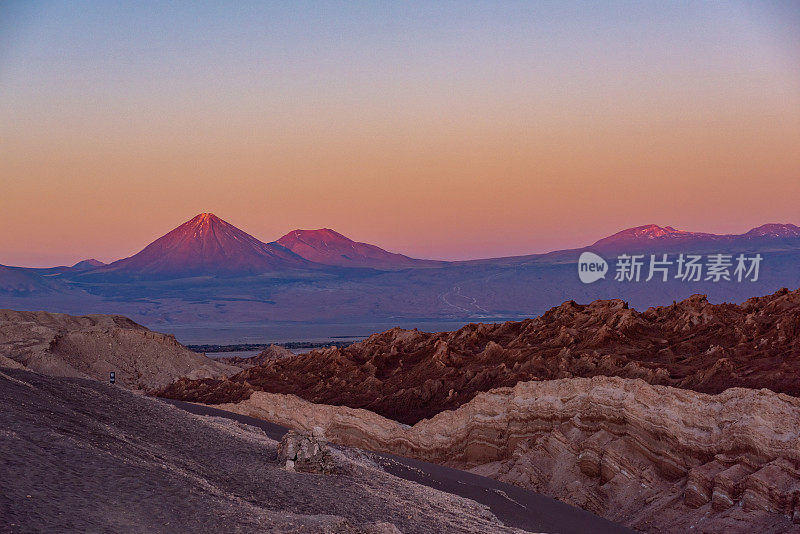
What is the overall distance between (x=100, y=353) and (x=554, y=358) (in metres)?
36.0

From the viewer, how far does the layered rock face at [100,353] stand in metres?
49.2

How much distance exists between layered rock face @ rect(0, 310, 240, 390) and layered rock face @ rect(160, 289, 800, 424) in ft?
28.8

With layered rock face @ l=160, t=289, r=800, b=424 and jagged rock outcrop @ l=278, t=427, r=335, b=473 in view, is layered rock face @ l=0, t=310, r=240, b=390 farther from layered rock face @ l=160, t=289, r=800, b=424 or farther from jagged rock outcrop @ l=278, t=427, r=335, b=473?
jagged rock outcrop @ l=278, t=427, r=335, b=473

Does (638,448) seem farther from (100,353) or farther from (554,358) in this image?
(100,353)

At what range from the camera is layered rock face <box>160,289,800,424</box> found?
82.4 ft

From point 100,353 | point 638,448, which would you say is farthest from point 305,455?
point 100,353

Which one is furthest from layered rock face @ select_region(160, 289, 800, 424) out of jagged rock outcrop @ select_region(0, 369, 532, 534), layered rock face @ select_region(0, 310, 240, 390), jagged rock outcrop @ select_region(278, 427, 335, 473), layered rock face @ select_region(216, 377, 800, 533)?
jagged rock outcrop @ select_region(278, 427, 335, 473)

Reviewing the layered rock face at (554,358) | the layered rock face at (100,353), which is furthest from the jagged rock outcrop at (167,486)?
the layered rock face at (100,353)

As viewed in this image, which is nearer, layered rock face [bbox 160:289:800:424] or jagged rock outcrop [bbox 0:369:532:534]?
jagged rock outcrop [bbox 0:369:532:534]

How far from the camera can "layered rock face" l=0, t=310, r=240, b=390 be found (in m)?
49.2

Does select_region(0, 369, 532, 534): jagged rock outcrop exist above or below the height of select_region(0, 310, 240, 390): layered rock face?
above

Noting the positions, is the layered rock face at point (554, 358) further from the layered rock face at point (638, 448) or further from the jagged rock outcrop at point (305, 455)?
the jagged rock outcrop at point (305, 455)

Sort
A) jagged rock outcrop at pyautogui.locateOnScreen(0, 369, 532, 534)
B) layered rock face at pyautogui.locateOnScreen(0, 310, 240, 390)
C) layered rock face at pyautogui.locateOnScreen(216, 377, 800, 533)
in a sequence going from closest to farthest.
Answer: jagged rock outcrop at pyautogui.locateOnScreen(0, 369, 532, 534) < layered rock face at pyautogui.locateOnScreen(216, 377, 800, 533) < layered rock face at pyautogui.locateOnScreen(0, 310, 240, 390)

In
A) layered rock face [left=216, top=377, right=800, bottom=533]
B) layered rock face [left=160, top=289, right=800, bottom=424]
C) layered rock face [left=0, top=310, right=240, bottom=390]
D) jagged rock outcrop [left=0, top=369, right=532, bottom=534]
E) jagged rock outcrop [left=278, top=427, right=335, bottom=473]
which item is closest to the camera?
jagged rock outcrop [left=0, top=369, right=532, bottom=534]
